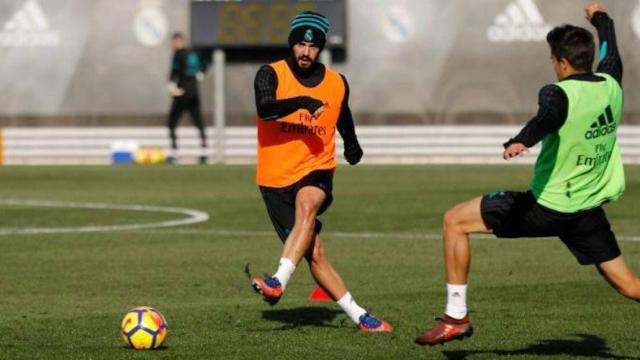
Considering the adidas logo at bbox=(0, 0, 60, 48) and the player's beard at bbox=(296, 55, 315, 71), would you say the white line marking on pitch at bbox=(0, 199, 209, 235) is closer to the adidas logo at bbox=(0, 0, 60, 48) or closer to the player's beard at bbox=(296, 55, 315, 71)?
the player's beard at bbox=(296, 55, 315, 71)

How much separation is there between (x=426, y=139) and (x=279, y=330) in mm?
23848

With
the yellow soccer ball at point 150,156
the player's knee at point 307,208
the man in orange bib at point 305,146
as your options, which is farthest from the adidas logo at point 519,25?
the player's knee at point 307,208

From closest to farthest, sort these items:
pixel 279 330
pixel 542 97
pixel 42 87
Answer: pixel 542 97 < pixel 279 330 < pixel 42 87

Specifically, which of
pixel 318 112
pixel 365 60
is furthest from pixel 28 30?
pixel 318 112

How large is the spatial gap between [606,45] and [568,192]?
1.35m

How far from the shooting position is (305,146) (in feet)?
35.2

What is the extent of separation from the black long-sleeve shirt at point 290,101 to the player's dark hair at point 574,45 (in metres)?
1.93

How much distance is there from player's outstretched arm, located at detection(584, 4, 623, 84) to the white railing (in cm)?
2272

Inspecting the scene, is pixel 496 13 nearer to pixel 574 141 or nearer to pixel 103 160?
pixel 103 160

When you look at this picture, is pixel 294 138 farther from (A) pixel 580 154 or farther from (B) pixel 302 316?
(A) pixel 580 154

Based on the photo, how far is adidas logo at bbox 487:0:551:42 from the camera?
1358 inches

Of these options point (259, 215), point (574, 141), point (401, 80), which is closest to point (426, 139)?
point (401, 80)

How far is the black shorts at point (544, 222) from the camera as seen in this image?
875 cm

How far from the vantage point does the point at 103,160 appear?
3547 cm
